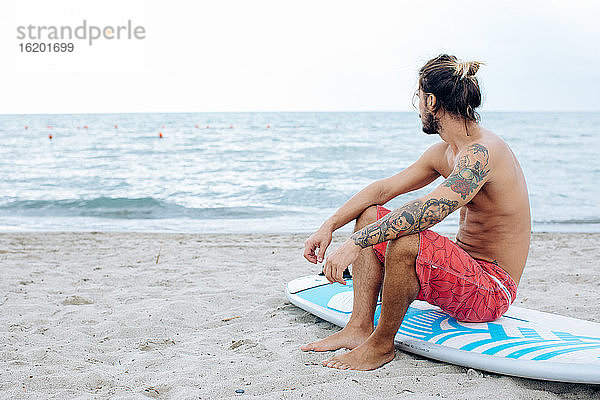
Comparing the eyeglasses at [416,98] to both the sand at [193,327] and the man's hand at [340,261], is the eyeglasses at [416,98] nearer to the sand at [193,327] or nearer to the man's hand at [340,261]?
the man's hand at [340,261]

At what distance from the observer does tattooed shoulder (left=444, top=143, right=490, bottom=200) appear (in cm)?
231

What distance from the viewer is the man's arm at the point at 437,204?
7.39 ft

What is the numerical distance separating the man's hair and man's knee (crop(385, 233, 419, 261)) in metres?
0.64

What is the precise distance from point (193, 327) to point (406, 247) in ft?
4.88

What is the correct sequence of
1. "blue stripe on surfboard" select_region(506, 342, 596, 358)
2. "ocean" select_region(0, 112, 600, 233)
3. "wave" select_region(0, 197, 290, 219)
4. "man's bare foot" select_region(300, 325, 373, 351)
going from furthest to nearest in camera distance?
"wave" select_region(0, 197, 290, 219)
"ocean" select_region(0, 112, 600, 233)
"man's bare foot" select_region(300, 325, 373, 351)
"blue stripe on surfboard" select_region(506, 342, 596, 358)

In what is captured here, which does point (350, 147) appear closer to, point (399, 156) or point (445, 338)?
point (399, 156)

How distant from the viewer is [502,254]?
2.60 metres

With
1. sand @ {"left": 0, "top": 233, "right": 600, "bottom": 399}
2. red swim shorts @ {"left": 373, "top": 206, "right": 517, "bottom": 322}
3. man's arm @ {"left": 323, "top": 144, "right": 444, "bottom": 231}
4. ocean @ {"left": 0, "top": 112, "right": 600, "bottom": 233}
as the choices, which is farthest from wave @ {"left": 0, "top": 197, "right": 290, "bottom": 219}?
red swim shorts @ {"left": 373, "top": 206, "right": 517, "bottom": 322}

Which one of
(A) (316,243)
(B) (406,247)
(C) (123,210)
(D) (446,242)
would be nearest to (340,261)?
(B) (406,247)

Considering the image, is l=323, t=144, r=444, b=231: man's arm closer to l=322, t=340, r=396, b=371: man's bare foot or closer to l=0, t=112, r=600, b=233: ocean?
l=322, t=340, r=396, b=371: man's bare foot

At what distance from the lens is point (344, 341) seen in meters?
2.68

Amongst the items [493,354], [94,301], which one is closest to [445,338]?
[493,354]

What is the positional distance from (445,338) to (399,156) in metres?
16.2

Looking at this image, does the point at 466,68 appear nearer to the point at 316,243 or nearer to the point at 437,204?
the point at 437,204
